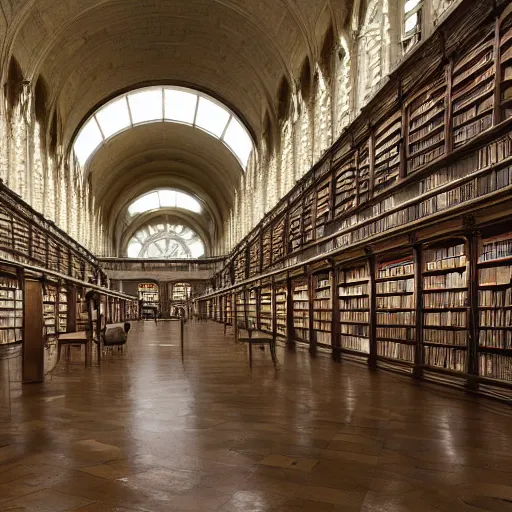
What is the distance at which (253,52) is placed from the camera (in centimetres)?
1864

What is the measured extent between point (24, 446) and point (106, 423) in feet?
2.51

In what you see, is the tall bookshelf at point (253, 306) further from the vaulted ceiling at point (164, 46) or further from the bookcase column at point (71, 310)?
the vaulted ceiling at point (164, 46)

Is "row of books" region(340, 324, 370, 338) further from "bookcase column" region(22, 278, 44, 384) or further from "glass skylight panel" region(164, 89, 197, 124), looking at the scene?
"glass skylight panel" region(164, 89, 197, 124)

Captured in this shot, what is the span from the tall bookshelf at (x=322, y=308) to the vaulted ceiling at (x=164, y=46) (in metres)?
5.71

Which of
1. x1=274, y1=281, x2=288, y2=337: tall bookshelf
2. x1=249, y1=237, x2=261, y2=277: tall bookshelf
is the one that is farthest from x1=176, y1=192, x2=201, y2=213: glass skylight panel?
x1=274, y1=281, x2=288, y2=337: tall bookshelf

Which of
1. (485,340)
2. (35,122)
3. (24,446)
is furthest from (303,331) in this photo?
(35,122)

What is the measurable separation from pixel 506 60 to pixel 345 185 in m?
4.75

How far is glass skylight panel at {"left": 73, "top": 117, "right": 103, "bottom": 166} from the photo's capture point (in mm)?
26281

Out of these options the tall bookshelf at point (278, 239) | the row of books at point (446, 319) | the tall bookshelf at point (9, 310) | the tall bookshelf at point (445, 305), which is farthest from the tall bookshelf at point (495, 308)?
the tall bookshelf at point (278, 239)

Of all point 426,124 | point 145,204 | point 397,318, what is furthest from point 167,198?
point 426,124

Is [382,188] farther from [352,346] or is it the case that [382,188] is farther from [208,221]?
[208,221]

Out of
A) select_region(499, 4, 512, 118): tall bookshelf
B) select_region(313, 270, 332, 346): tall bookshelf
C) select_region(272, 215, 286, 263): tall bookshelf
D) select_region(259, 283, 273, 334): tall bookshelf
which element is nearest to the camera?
select_region(499, 4, 512, 118): tall bookshelf

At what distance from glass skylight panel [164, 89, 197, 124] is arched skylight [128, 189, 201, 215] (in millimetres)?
17739

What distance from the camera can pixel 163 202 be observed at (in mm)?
49250
